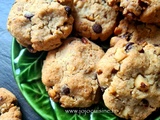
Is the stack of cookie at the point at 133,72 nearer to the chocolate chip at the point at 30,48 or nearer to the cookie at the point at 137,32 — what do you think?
the cookie at the point at 137,32

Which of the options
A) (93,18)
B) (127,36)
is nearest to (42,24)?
(93,18)

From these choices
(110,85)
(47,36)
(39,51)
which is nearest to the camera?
(110,85)

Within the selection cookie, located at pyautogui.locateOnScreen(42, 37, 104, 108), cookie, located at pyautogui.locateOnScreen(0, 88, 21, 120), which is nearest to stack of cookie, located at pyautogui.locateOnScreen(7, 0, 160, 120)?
cookie, located at pyautogui.locateOnScreen(42, 37, 104, 108)

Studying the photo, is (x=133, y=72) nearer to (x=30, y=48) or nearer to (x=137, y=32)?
(x=137, y=32)

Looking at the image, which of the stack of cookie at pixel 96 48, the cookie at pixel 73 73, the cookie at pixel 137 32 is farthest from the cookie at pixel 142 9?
the cookie at pixel 73 73

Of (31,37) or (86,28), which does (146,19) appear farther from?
(31,37)

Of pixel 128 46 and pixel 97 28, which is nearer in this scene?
pixel 128 46

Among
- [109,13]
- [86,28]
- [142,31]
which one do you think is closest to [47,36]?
[86,28]
